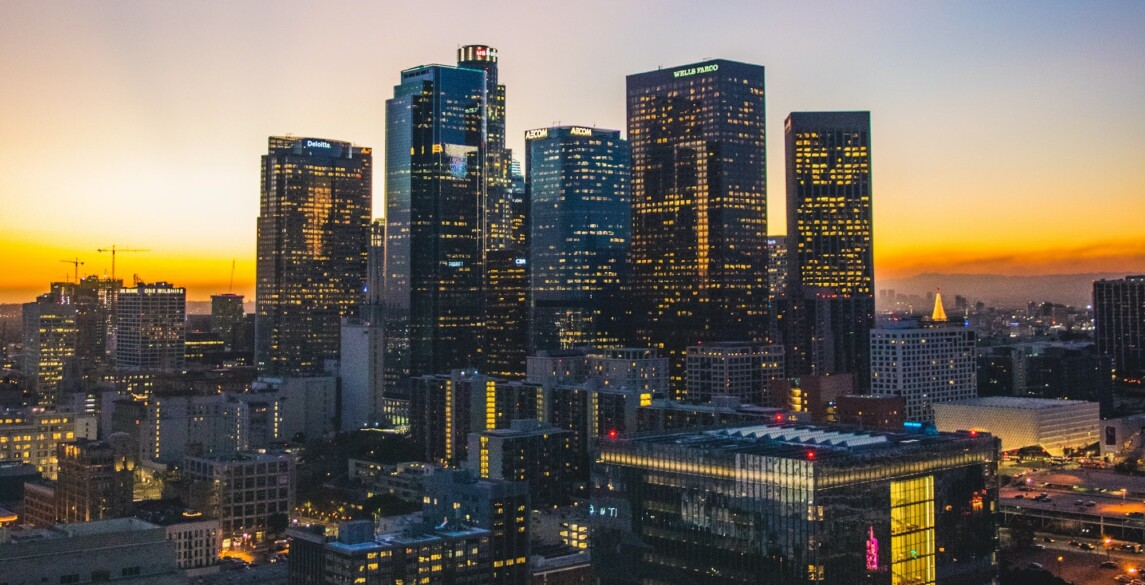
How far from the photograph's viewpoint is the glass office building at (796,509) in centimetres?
5891

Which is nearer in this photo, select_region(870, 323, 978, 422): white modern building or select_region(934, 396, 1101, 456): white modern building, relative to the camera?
select_region(934, 396, 1101, 456): white modern building

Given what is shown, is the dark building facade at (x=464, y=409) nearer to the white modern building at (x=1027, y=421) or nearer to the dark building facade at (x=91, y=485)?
the dark building facade at (x=91, y=485)

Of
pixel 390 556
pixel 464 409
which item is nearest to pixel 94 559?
pixel 390 556

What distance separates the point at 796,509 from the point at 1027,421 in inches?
4362

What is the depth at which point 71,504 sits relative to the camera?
126 m

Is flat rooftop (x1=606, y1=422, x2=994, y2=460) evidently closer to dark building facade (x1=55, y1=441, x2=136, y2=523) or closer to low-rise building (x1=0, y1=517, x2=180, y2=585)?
low-rise building (x1=0, y1=517, x2=180, y2=585)

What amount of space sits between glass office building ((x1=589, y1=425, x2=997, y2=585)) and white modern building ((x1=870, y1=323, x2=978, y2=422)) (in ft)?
339

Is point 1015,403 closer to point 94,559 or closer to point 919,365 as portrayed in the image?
point 919,365

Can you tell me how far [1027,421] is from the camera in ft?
517

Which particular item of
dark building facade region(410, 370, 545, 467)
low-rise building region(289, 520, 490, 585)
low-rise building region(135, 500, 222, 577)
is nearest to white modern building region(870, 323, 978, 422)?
dark building facade region(410, 370, 545, 467)

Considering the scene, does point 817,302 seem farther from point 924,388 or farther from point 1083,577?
point 1083,577

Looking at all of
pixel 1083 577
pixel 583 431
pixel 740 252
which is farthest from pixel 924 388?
pixel 1083 577

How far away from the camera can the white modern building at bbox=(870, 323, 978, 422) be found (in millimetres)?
170500

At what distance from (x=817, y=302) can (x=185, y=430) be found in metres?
102
